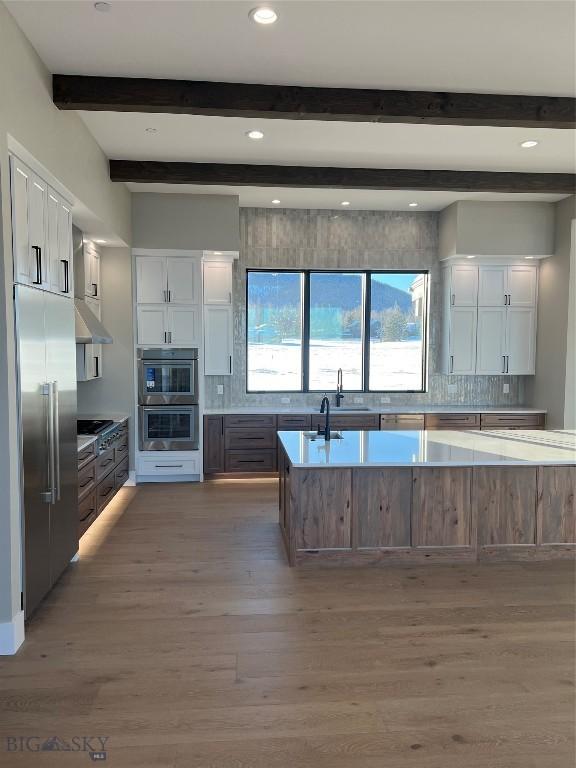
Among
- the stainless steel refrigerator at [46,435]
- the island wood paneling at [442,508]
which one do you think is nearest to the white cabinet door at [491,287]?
the island wood paneling at [442,508]

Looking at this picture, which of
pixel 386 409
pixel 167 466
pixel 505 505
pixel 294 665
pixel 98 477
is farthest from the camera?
pixel 386 409

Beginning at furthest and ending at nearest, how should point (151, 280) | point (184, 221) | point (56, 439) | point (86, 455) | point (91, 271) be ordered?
point (151, 280), point (184, 221), point (91, 271), point (86, 455), point (56, 439)

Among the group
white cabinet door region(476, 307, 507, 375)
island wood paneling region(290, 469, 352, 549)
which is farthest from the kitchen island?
white cabinet door region(476, 307, 507, 375)

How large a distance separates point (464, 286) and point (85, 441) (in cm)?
484

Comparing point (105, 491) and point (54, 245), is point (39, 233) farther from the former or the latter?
point (105, 491)

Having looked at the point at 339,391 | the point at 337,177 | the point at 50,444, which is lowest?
the point at 50,444

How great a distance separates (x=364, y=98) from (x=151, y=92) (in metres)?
1.42

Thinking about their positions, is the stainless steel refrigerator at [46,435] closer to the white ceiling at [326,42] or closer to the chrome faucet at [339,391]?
the white ceiling at [326,42]

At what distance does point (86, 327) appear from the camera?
4535 millimetres

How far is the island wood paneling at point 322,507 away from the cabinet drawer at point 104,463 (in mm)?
1985

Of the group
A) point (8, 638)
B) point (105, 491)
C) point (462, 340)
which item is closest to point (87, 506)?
point (105, 491)

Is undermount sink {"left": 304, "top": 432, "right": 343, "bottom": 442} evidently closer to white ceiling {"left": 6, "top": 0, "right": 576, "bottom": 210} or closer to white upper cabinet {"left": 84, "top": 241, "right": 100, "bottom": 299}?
white ceiling {"left": 6, "top": 0, "right": 576, "bottom": 210}

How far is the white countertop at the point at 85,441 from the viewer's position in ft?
13.7

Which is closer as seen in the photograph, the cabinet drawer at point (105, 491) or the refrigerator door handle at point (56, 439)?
the refrigerator door handle at point (56, 439)
